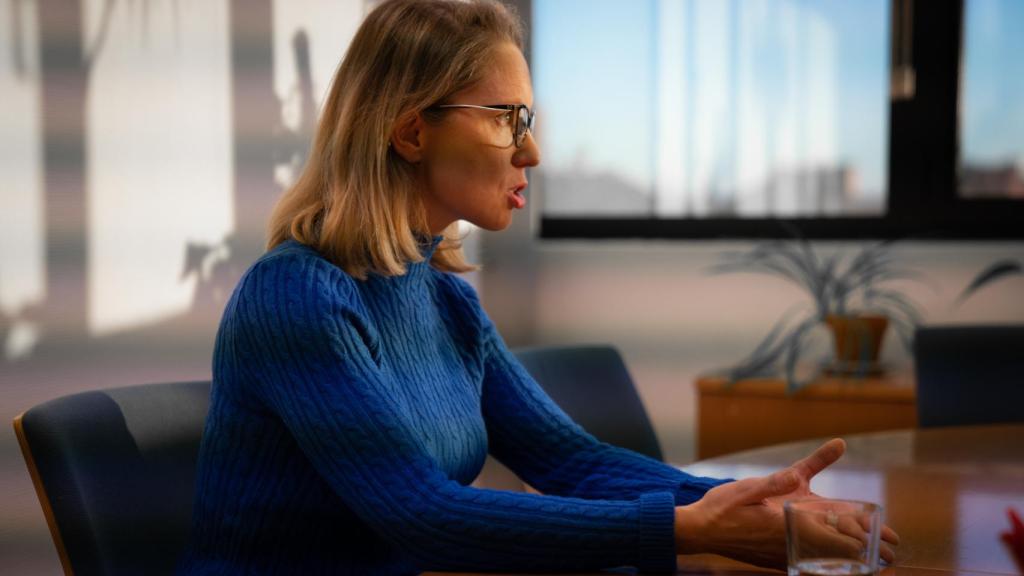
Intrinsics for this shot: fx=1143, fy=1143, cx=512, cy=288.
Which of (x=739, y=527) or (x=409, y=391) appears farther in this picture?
(x=409, y=391)

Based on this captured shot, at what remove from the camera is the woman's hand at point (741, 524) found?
43.2 inches

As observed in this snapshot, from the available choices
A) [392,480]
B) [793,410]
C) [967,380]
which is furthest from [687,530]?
[793,410]

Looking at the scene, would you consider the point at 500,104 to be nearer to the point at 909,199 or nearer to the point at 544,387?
the point at 544,387

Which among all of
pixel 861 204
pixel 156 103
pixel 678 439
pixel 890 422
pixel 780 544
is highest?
pixel 156 103

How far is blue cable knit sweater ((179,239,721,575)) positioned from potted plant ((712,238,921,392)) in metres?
1.73

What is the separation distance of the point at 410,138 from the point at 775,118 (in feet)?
8.40

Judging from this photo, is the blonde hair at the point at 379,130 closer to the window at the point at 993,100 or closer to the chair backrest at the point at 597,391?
the chair backrest at the point at 597,391

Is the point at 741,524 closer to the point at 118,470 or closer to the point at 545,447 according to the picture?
the point at 545,447

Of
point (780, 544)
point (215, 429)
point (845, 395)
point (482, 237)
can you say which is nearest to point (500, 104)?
point (215, 429)

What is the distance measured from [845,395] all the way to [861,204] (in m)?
0.93

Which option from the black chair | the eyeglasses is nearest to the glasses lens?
the eyeglasses

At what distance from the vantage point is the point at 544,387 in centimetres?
191

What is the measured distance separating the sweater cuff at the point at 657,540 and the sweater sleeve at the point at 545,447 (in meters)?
0.30

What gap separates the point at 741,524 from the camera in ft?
3.62
